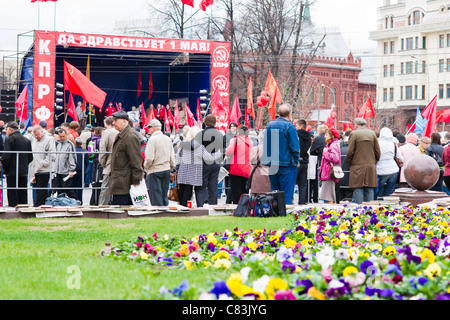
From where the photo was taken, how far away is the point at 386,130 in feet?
51.3

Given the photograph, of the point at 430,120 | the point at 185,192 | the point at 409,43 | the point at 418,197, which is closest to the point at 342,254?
the point at 185,192

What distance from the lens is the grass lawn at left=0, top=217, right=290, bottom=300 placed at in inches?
204

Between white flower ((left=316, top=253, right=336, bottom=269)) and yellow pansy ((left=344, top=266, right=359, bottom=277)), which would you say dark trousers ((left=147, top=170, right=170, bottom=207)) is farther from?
yellow pansy ((left=344, top=266, right=359, bottom=277))

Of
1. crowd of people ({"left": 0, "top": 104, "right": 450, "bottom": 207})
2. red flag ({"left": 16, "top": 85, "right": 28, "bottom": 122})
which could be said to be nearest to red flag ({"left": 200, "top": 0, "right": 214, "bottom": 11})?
red flag ({"left": 16, "top": 85, "right": 28, "bottom": 122})

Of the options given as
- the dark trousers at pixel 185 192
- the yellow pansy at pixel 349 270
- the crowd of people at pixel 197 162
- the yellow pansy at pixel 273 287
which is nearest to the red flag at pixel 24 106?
the crowd of people at pixel 197 162

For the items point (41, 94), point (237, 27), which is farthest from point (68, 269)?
point (237, 27)

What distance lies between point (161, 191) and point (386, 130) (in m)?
5.63

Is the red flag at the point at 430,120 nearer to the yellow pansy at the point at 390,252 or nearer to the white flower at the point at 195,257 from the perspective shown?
the yellow pansy at the point at 390,252

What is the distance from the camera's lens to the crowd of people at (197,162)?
1225 cm

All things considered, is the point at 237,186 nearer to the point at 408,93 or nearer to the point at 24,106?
the point at 24,106

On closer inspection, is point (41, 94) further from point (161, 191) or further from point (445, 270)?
point (445, 270)

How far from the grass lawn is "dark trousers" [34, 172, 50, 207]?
9.86 ft
